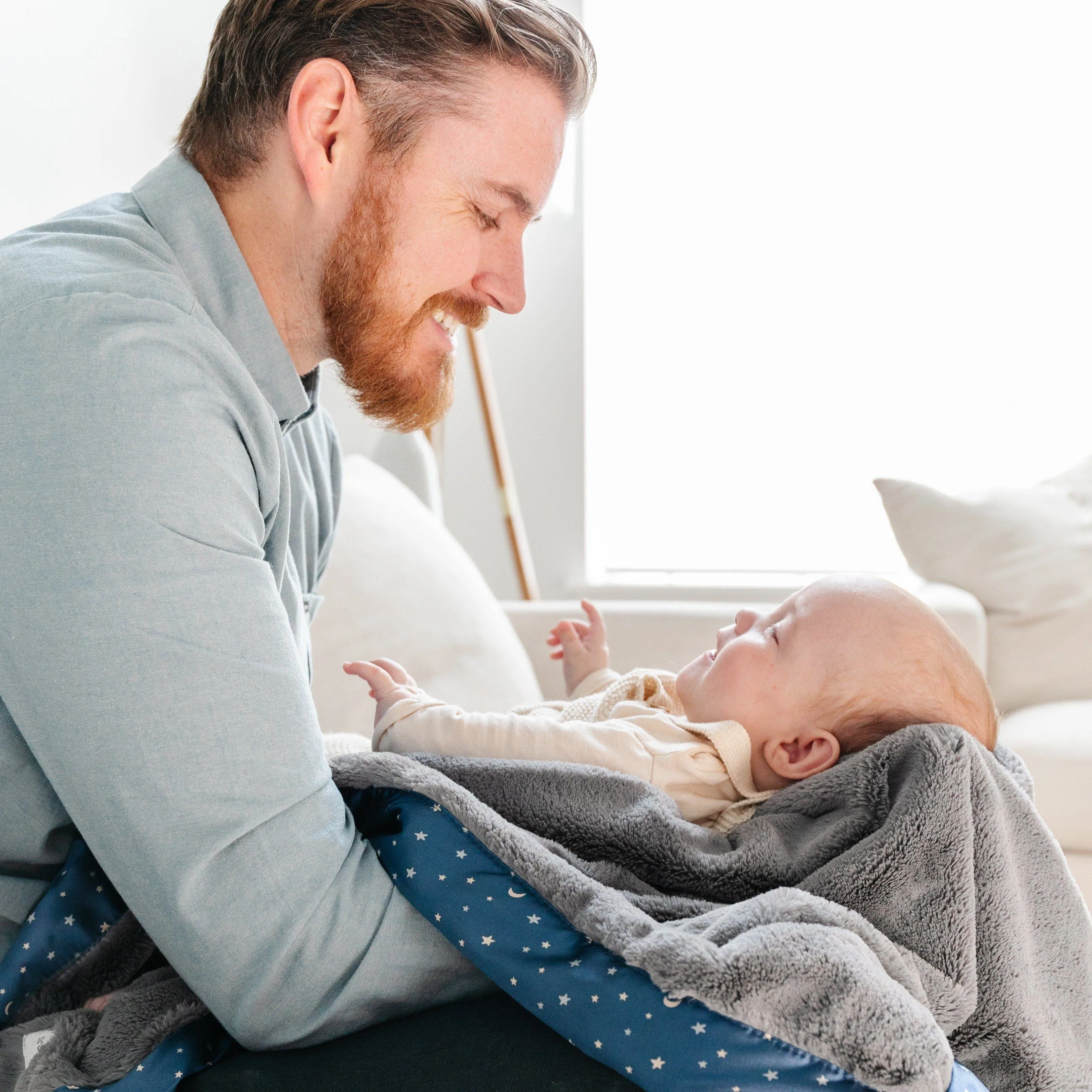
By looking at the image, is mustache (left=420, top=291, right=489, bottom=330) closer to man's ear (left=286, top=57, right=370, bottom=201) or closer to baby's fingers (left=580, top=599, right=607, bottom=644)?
man's ear (left=286, top=57, right=370, bottom=201)

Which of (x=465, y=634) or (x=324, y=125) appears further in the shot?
(x=465, y=634)

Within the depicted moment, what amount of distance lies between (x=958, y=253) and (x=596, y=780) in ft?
8.68

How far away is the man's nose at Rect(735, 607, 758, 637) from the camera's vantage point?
42.6 inches

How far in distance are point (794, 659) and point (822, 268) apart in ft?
7.73

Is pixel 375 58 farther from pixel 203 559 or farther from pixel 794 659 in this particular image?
pixel 794 659

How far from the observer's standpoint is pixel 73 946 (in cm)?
81

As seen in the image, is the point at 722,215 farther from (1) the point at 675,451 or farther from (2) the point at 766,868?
(2) the point at 766,868

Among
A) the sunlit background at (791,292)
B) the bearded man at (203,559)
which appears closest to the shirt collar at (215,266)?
the bearded man at (203,559)

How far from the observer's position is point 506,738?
92 cm

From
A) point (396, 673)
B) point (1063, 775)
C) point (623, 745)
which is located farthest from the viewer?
point (1063, 775)

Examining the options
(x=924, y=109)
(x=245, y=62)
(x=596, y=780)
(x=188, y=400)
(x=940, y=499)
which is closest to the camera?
(x=188, y=400)

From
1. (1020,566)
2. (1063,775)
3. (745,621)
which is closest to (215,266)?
(745,621)

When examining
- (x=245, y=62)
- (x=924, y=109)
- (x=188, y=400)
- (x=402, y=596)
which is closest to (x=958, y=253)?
(x=924, y=109)

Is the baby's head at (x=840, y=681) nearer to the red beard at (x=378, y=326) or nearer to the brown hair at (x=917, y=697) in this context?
the brown hair at (x=917, y=697)
